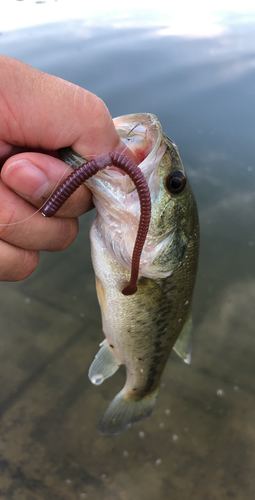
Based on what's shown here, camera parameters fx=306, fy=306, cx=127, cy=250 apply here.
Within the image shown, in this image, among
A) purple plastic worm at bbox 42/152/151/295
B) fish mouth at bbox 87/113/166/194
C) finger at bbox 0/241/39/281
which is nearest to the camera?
purple plastic worm at bbox 42/152/151/295

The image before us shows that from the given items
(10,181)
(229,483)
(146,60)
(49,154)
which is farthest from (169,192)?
(146,60)

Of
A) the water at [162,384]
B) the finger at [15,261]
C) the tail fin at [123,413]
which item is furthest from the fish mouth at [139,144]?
the water at [162,384]

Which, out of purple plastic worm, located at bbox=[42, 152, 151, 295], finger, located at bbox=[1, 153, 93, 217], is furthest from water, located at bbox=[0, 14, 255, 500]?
purple plastic worm, located at bbox=[42, 152, 151, 295]

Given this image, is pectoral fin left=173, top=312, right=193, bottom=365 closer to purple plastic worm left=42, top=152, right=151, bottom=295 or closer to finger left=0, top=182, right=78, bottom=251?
finger left=0, top=182, right=78, bottom=251

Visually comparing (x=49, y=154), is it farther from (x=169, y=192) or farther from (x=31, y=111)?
(x=169, y=192)

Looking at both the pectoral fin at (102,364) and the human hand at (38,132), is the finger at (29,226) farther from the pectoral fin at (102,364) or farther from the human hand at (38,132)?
the pectoral fin at (102,364)

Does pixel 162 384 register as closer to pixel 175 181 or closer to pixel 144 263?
pixel 144 263
